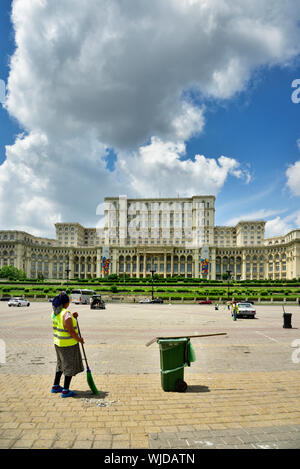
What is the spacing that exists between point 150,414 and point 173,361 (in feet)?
4.42

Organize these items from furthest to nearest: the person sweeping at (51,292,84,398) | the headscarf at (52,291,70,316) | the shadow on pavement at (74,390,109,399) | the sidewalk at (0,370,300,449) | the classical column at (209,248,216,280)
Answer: the classical column at (209,248,216,280) < the headscarf at (52,291,70,316) < the shadow on pavement at (74,390,109,399) < the person sweeping at (51,292,84,398) < the sidewalk at (0,370,300,449)

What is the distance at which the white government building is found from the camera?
118m

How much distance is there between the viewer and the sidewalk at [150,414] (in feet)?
13.5

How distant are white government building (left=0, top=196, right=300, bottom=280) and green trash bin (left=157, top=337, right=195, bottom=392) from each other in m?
110

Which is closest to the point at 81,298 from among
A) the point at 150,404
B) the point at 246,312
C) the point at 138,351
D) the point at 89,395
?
the point at 246,312

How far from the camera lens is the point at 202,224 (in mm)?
128375

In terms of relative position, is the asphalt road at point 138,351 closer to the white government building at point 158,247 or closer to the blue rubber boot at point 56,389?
the blue rubber boot at point 56,389

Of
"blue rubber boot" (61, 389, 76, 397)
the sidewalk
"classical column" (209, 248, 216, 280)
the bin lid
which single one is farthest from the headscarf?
"classical column" (209, 248, 216, 280)

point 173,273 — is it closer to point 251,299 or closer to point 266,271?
point 266,271

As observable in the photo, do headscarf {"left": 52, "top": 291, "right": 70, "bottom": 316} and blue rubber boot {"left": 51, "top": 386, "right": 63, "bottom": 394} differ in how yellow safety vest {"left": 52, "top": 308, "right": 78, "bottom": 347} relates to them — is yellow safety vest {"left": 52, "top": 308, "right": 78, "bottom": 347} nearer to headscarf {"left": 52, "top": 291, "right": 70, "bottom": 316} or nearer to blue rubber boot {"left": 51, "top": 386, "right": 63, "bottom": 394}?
headscarf {"left": 52, "top": 291, "right": 70, "bottom": 316}

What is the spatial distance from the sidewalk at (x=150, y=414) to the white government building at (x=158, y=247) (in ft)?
359

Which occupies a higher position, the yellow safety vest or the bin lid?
the yellow safety vest

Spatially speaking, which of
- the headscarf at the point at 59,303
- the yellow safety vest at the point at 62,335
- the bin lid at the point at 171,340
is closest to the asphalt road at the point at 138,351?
the bin lid at the point at 171,340

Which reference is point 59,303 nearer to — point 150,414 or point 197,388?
point 150,414
